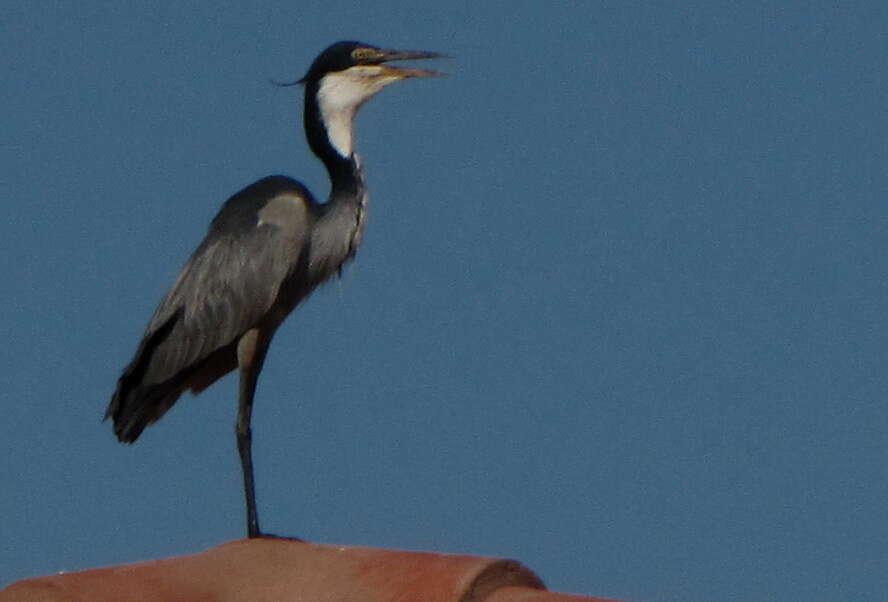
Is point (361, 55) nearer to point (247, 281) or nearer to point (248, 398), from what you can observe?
point (247, 281)

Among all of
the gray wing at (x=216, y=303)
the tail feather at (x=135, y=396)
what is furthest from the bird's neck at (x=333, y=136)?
the tail feather at (x=135, y=396)

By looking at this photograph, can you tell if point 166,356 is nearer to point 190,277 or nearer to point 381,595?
point 190,277

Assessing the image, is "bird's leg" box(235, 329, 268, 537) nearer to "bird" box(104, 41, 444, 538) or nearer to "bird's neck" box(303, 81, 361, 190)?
"bird" box(104, 41, 444, 538)

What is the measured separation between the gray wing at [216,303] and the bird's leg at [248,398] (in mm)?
65

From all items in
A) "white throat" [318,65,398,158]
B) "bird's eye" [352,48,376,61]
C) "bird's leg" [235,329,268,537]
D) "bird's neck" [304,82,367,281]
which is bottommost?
"bird's leg" [235,329,268,537]

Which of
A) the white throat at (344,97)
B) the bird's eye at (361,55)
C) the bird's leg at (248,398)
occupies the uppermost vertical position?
the bird's eye at (361,55)

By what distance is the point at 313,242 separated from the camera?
7988mm

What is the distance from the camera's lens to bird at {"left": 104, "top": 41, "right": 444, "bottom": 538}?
7719 mm

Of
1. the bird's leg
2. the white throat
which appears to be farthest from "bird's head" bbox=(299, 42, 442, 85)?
the bird's leg

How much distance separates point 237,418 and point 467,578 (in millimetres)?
3053

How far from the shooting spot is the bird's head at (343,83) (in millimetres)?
8242

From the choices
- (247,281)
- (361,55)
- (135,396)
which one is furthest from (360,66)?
(135,396)

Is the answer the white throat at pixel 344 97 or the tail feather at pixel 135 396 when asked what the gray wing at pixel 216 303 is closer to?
the tail feather at pixel 135 396

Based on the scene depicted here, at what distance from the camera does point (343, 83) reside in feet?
27.1
